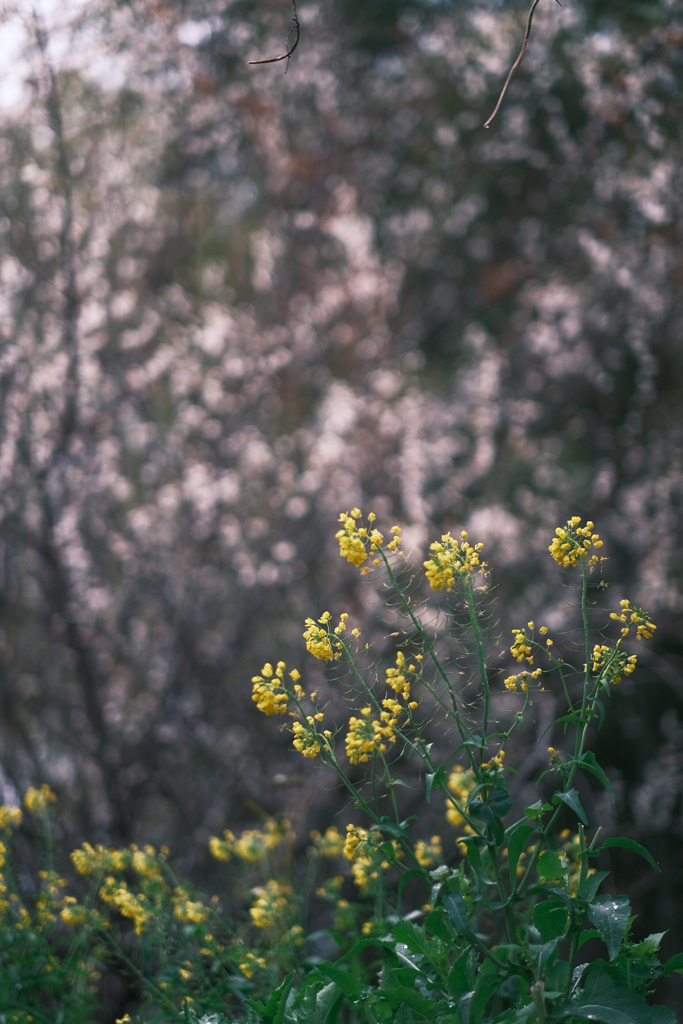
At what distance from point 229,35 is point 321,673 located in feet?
12.8

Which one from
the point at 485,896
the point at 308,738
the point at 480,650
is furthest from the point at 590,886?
the point at 308,738

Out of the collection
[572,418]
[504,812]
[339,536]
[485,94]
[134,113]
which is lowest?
[504,812]

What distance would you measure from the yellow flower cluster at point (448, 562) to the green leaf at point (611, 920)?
1.91 feet

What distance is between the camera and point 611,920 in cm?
133

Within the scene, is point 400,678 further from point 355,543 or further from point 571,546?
point 571,546

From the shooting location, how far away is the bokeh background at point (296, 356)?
4.29 meters

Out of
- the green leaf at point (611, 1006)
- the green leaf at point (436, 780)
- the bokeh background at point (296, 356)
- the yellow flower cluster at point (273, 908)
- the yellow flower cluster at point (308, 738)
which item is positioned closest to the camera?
the green leaf at point (611, 1006)

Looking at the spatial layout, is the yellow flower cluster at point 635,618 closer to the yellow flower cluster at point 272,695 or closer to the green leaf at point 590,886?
the green leaf at point 590,886

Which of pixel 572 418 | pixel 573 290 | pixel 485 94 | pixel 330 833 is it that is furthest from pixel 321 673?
pixel 485 94

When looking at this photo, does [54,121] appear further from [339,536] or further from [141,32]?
[339,536]

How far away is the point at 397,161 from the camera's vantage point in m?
5.47

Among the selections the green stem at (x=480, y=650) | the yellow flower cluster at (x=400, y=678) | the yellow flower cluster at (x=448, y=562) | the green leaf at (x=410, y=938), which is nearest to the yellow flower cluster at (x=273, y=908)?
the green leaf at (x=410, y=938)

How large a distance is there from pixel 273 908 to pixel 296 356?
359 centimetres

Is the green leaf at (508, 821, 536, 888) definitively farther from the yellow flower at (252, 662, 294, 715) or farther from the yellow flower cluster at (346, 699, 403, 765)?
the yellow flower at (252, 662, 294, 715)
